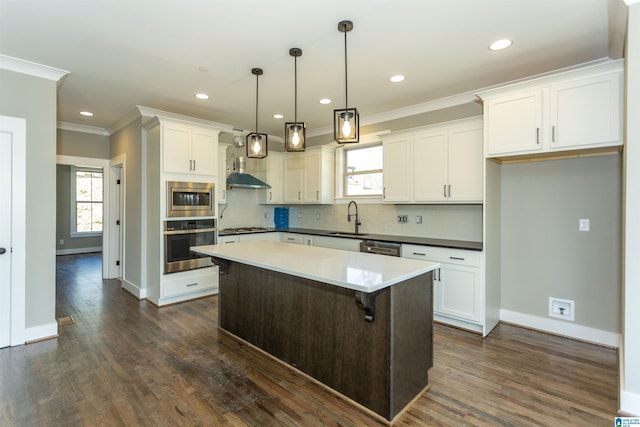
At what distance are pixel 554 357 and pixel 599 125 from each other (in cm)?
206

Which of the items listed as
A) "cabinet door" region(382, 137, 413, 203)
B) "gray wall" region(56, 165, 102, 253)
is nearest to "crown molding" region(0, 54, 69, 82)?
"cabinet door" region(382, 137, 413, 203)

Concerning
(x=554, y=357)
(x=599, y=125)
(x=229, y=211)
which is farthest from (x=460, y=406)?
(x=229, y=211)

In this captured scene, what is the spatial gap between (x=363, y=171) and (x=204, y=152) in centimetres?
246

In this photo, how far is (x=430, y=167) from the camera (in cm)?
396

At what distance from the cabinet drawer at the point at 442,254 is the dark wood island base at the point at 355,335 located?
1243 mm

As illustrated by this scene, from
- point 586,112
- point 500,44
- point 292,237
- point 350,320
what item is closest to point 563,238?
point 586,112

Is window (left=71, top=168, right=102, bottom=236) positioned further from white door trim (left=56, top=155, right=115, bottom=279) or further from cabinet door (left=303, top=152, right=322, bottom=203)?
cabinet door (left=303, top=152, right=322, bottom=203)

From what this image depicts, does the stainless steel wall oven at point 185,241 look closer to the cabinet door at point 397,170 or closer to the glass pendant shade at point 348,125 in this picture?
the cabinet door at point 397,170

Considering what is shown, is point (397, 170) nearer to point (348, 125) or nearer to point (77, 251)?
point (348, 125)

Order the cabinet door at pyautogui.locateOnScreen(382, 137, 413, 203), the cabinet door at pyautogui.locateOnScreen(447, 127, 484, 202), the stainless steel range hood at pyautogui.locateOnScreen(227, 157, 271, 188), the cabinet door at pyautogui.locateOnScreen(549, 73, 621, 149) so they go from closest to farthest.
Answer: the cabinet door at pyautogui.locateOnScreen(549, 73, 621, 149) < the cabinet door at pyautogui.locateOnScreen(447, 127, 484, 202) < the cabinet door at pyautogui.locateOnScreen(382, 137, 413, 203) < the stainless steel range hood at pyautogui.locateOnScreen(227, 157, 271, 188)

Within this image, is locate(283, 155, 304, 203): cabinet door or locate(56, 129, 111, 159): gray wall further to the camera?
locate(283, 155, 304, 203): cabinet door

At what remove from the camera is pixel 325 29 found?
8.28 ft

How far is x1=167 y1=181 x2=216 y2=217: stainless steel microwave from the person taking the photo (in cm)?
429

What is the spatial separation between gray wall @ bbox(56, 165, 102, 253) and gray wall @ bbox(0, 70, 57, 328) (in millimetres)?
6390
